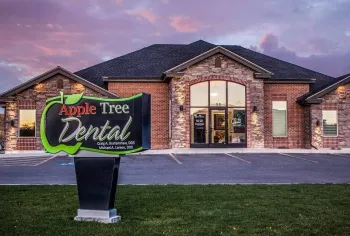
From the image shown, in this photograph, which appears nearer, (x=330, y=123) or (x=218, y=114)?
(x=218, y=114)

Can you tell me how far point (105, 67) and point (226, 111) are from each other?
9.53 meters

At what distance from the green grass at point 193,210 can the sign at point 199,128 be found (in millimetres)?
15981

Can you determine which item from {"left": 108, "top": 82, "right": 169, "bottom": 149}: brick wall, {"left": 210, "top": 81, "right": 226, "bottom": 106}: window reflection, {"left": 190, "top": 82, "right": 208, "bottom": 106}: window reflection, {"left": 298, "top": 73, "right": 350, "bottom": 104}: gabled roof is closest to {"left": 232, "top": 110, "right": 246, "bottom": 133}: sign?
{"left": 210, "top": 81, "right": 226, "bottom": 106}: window reflection

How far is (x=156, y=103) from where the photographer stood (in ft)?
94.5

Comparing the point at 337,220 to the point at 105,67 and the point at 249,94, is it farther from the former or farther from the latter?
the point at 105,67

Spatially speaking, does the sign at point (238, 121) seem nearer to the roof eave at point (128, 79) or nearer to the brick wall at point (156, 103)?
the brick wall at point (156, 103)

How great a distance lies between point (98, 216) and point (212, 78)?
67.4ft

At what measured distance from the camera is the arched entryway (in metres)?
27.6

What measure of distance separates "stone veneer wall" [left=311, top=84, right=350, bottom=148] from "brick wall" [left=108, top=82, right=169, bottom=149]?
9.54 meters

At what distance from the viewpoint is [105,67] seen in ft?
103

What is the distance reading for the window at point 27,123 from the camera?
27141mm

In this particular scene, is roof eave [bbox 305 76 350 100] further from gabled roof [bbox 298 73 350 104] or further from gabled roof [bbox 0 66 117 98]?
gabled roof [bbox 0 66 117 98]

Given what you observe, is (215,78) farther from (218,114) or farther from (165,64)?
(165,64)

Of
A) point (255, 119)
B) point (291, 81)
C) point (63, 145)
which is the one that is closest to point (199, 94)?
point (255, 119)
